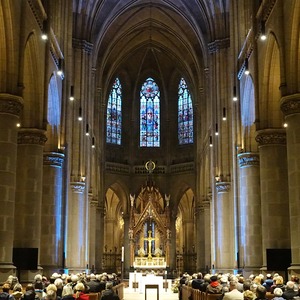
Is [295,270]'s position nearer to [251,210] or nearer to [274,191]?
[274,191]

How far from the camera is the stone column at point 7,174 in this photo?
1931 cm

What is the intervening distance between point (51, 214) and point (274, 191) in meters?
11.0

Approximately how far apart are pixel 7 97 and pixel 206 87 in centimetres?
3139

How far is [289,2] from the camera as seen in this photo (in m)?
20.7

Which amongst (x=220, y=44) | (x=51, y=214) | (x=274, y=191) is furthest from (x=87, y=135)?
(x=274, y=191)

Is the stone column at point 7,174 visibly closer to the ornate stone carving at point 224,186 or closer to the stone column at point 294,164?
the stone column at point 294,164

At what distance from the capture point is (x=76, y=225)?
3953cm

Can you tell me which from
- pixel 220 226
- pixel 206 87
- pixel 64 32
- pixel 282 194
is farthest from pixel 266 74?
pixel 206 87

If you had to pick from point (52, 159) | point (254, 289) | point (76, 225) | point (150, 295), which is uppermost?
point (52, 159)

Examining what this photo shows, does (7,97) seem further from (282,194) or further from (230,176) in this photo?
(230,176)

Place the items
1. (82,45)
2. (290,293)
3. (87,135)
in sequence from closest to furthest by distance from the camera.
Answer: (290,293)
(82,45)
(87,135)

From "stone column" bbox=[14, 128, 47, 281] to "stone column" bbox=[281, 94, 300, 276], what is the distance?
34.5ft

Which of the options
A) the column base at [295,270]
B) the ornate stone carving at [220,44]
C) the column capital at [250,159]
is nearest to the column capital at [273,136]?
the column capital at [250,159]

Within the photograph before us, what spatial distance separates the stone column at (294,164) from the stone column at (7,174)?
9.05 metres
